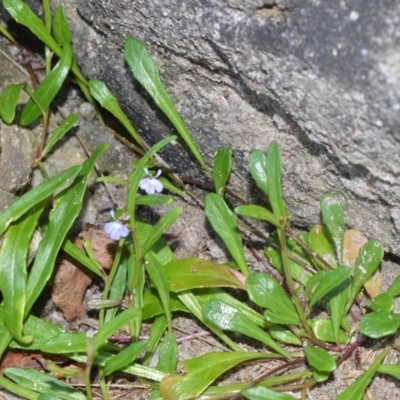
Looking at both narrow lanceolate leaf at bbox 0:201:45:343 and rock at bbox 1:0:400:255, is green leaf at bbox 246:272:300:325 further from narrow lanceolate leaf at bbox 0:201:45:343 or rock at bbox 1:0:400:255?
narrow lanceolate leaf at bbox 0:201:45:343

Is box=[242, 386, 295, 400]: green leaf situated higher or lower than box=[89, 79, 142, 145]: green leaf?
lower

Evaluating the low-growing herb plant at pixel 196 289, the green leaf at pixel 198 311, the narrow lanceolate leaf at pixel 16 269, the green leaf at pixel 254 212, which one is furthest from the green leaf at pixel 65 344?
the green leaf at pixel 254 212

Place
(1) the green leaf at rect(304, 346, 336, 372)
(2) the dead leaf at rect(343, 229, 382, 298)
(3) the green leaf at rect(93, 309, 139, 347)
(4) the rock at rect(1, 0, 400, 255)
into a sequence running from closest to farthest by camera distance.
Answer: (4) the rock at rect(1, 0, 400, 255)
(3) the green leaf at rect(93, 309, 139, 347)
(1) the green leaf at rect(304, 346, 336, 372)
(2) the dead leaf at rect(343, 229, 382, 298)

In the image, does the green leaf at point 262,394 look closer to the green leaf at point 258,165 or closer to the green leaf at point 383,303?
the green leaf at point 383,303

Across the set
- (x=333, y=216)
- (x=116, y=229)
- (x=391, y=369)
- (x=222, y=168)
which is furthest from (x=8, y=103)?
(x=391, y=369)

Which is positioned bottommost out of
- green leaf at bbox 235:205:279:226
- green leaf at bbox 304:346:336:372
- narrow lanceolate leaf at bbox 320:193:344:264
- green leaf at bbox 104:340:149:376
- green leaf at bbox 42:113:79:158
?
green leaf at bbox 304:346:336:372

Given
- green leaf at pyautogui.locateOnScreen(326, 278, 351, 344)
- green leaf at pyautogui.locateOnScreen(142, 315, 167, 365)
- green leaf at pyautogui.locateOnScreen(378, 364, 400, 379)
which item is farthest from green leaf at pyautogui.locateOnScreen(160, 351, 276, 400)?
green leaf at pyautogui.locateOnScreen(378, 364, 400, 379)

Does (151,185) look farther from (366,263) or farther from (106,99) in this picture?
(366,263)
